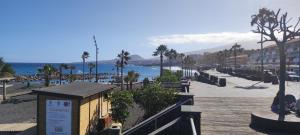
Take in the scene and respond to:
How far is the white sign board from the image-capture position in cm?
1834

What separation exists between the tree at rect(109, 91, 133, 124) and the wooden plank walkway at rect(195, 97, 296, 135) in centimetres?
408

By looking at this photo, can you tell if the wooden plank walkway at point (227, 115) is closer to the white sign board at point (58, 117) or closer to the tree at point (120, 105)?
the tree at point (120, 105)

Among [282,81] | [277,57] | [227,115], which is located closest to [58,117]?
[227,115]

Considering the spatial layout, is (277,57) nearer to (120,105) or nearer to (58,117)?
(120,105)

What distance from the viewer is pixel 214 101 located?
24.9 metres

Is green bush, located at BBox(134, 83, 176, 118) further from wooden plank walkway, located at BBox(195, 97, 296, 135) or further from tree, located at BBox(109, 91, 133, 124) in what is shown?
wooden plank walkway, located at BBox(195, 97, 296, 135)

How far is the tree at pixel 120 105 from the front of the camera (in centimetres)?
2184

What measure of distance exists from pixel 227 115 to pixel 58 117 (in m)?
7.89

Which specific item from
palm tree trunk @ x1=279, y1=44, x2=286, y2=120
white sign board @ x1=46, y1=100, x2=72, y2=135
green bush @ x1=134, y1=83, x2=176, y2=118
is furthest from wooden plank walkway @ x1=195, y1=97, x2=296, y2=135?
white sign board @ x1=46, y1=100, x2=72, y2=135

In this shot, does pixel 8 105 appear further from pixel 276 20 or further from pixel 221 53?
pixel 221 53

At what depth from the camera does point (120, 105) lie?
2194 cm

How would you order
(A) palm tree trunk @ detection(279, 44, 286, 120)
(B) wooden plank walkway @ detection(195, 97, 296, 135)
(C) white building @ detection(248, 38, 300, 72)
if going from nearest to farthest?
(B) wooden plank walkway @ detection(195, 97, 296, 135)
(A) palm tree trunk @ detection(279, 44, 286, 120)
(C) white building @ detection(248, 38, 300, 72)

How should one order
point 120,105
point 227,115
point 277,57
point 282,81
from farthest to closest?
point 277,57 < point 120,105 < point 227,115 < point 282,81

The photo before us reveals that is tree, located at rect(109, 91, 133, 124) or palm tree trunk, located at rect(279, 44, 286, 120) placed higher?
palm tree trunk, located at rect(279, 44, 286, 120)
